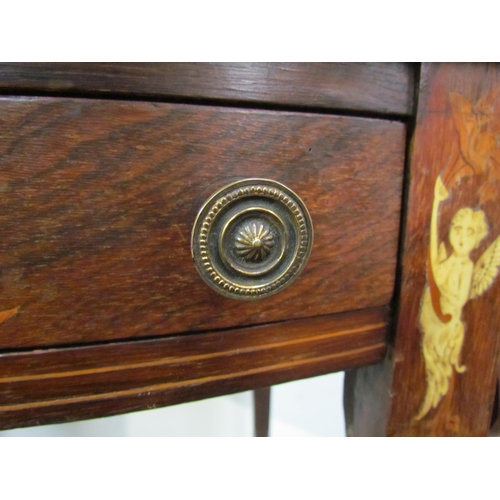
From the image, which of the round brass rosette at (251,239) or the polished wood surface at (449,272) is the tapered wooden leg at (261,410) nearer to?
the polished wood surface at (449,272)

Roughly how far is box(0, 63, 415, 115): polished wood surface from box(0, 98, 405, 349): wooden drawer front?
0.01 metres

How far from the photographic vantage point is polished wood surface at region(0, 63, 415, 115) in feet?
0.84

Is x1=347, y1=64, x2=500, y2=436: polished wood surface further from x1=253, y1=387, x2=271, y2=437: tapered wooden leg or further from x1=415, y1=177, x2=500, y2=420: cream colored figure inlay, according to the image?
x1=253, y1=387, x2=271, y2=437: tapered wooden leg

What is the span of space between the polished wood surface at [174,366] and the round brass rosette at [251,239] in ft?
0.17

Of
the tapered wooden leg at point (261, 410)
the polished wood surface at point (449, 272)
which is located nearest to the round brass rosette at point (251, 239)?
the polished wood surface at point (449, 272)

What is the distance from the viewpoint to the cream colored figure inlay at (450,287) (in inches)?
14.1

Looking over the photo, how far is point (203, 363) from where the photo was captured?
1.08ft

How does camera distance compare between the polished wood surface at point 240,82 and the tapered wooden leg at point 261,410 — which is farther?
the tapered wooden leg at point 261,410

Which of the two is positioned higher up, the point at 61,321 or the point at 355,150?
the point at 355,150

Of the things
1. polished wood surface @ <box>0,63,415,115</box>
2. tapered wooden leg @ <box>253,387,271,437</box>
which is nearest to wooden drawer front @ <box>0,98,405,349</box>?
polished wood surface @ <box>0,63,415,115</box>
